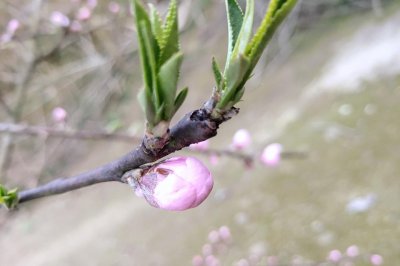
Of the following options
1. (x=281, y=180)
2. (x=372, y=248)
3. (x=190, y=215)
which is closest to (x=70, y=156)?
(x=190, y=215)

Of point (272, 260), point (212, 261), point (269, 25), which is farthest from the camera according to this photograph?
point (212, 261)

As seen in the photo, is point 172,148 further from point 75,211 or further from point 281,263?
point 75,211

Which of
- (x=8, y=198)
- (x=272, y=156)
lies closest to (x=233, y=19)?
(x=8, y=198)

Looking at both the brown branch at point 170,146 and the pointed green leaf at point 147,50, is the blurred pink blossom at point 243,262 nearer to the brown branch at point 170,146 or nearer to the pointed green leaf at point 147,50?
the brown branch at point 170,146

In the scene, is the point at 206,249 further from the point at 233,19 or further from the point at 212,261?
the point at 233,19

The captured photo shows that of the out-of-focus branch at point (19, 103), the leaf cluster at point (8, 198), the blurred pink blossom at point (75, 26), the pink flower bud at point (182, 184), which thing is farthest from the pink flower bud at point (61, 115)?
the pink flower bud at point (182, 184)

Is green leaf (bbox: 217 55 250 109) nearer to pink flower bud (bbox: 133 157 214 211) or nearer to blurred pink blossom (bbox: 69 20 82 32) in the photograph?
pink flower bud (bbox: 133 157 214 211)
